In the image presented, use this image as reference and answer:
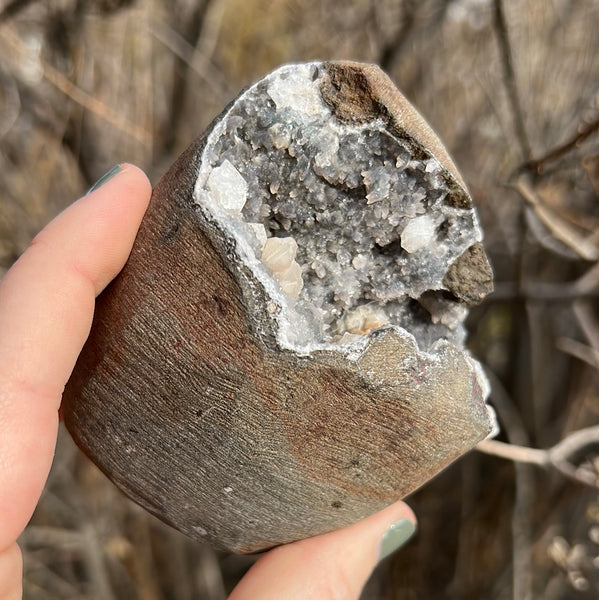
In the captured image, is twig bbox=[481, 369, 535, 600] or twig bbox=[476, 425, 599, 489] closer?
twig bbox=[476, 425, 599, 489]

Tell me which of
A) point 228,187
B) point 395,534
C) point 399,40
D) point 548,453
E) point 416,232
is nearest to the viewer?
point 228,187

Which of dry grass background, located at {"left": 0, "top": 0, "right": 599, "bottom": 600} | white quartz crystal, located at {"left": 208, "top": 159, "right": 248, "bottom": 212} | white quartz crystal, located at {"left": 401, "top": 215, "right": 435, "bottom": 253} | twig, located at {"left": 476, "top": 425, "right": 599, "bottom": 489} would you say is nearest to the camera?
white quartz crystal, located at {"left": 208, "top": 159, "right": 248, "bottom": 212}

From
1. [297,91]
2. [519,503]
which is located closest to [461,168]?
[519,503]

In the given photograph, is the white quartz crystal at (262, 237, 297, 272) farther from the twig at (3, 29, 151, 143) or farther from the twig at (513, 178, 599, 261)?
the twig at (3, 29, 151, 143)

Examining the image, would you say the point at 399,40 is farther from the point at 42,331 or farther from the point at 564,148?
the point at 42,331

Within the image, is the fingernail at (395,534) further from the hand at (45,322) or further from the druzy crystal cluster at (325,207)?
the hand at (45,322)

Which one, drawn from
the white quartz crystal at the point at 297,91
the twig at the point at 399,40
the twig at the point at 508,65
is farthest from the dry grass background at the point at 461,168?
the white quartz crystal at the point at 297,91

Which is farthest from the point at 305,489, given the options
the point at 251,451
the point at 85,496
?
the point at 85,496

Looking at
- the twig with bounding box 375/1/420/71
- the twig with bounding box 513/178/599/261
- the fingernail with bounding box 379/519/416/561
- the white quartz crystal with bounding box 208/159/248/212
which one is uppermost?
the white quartz crystal with bounding box 208/159/248/212

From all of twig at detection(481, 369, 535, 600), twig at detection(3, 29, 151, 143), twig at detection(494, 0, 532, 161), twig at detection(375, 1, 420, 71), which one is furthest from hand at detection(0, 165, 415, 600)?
twig at detection(481, 369, 535, 600)
